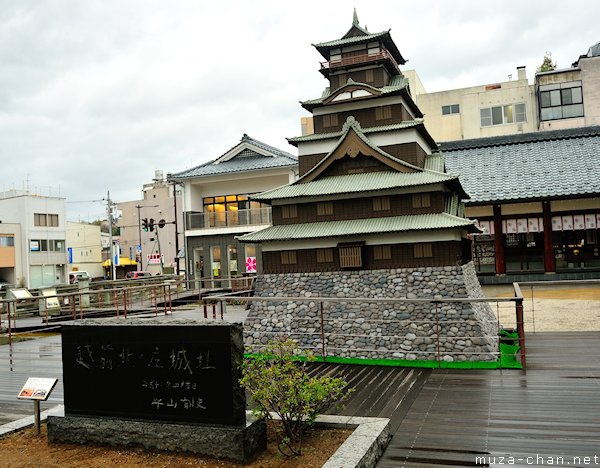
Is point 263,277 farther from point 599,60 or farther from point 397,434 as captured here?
point 599,60

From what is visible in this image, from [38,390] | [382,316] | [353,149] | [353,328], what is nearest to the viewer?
[38,390]

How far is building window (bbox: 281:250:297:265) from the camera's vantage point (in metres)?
16.4

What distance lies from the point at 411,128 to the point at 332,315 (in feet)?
21.6

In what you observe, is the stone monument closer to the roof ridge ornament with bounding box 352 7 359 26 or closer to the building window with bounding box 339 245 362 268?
the building window with bounding box 339 245 362 268

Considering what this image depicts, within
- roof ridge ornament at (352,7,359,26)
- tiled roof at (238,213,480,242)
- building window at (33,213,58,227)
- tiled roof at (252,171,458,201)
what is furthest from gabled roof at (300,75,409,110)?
building window at (33,213,58,227)

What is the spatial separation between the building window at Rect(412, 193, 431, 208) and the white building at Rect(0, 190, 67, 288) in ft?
144

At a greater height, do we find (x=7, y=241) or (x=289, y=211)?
(x=7, y=241)

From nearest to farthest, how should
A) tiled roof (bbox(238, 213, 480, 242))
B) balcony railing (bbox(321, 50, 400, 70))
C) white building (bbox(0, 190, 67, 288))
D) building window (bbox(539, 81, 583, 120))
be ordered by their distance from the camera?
tiled roof (bbox(238, 213, 480, 242)), balcony railing (bbox(321, 50, 400, 70)), building window (bbox(539, 81, 583, 120)), white building (bbox(0, 190, 67, 288))

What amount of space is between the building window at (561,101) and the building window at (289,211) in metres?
32.2

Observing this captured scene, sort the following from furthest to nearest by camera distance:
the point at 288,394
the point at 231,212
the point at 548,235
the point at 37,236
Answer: the point at 37,236 → the point at 231,212 → the point at 548,235 → the point at 288,394

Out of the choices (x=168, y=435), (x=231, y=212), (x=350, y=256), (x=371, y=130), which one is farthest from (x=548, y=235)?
(x=168, y=435)

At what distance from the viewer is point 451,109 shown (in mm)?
45531

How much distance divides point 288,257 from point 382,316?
382 cm

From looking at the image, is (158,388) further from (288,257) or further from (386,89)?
(386,89)
